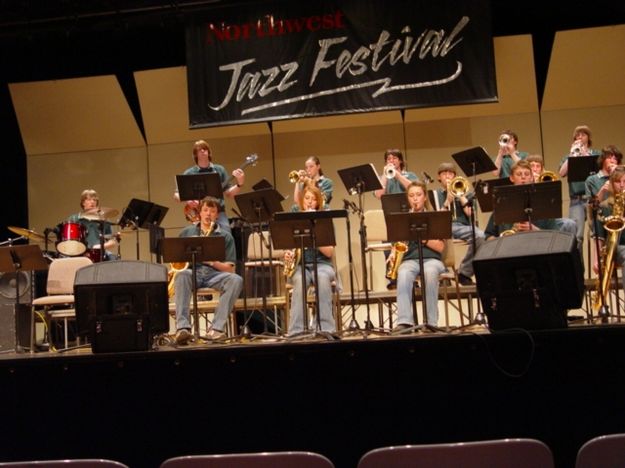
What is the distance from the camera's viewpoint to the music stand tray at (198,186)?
692 centimetres

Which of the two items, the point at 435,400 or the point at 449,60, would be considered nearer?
the point at 435,400

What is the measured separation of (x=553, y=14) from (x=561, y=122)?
1268 mm

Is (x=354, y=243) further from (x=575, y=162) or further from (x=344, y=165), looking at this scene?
(x=575, y=162)

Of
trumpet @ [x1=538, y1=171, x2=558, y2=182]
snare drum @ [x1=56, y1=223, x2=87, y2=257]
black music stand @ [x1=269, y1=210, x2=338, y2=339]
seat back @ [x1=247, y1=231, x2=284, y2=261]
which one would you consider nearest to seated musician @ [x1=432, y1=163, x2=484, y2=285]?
trumpet @ [x1=538, y1=171, x2=558, y2=182]

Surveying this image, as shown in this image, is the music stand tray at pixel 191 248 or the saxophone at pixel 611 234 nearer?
the music stand tray at pixel 191 248

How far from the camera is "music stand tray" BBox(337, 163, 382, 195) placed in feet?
23.2

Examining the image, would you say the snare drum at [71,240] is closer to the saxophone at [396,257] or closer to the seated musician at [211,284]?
the seated musician at [211,284]

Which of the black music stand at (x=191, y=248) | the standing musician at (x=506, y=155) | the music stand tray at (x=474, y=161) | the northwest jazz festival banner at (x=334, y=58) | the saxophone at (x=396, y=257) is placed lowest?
the saxophone at (x=396, y=257)

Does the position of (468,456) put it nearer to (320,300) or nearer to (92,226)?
(320,300)

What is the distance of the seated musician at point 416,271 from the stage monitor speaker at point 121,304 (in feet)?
6.75

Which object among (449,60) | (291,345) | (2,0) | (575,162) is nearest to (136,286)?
(291,345)

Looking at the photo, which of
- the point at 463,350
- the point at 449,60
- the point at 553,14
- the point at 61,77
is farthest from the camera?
the point at 61,77

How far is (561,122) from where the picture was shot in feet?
33.4

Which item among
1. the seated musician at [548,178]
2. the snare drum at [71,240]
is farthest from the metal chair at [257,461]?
the snare drum at [71,240]
